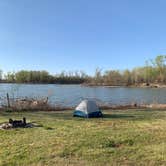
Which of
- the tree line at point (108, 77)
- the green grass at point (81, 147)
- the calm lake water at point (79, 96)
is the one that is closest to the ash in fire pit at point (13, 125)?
the green grass at point (81, 147)

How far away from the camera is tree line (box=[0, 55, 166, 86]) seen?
264 feet

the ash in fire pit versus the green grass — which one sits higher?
the ash in fire pit

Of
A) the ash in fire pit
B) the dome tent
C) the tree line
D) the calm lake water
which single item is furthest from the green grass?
the tree line

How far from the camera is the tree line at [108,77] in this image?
8056 centimetres

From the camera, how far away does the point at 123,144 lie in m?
6.16

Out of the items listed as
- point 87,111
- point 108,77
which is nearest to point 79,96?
Answer: point 87,111

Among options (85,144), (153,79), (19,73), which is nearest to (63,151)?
(85,144)

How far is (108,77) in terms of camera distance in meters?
89.8

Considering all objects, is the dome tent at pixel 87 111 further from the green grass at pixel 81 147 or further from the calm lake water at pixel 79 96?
the calm lake water at pixel 79 96

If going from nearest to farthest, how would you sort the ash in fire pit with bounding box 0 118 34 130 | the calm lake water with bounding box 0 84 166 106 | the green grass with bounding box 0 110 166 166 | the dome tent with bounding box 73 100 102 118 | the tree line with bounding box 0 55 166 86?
1. the green grass with bounding box 0 110 166 166
2. the ash in fire pit with bounding box 0 118 34 130
3. the dome tent with bounding box 73 100 102 118
4. the calm lake water with bounding box 0 84 166 106
5. the tree line with bounding box 0 55 166 86

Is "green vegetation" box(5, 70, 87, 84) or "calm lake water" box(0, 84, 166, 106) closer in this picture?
"calm lake water" box(0, 84, 166, 106)

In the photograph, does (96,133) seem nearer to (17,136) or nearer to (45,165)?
(17,136)

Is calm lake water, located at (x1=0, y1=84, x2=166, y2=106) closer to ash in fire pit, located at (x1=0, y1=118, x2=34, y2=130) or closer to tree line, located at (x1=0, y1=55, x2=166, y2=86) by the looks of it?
ash in fire pit, located at (x1=0, y1=118, x2=34, y2=130)

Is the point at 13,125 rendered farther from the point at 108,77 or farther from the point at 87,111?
the point at 108,77
